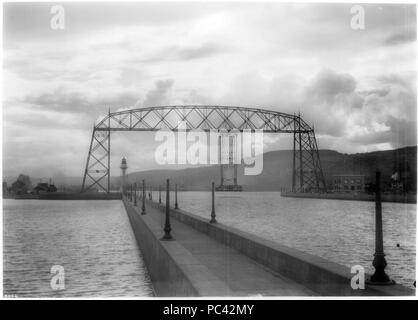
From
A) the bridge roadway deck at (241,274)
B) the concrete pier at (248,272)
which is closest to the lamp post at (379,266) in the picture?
the concrete pier at (248,272)

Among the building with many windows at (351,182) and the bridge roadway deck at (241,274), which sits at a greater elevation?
the building with many windows at (351,182)

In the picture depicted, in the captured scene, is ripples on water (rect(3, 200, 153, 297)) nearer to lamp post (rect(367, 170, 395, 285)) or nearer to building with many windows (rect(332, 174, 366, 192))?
lamp post (rect(367, 170, 395, 285))

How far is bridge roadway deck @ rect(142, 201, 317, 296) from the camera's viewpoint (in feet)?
27.7

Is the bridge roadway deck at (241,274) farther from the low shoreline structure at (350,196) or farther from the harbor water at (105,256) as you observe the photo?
the low shoreline structure at (350,196)

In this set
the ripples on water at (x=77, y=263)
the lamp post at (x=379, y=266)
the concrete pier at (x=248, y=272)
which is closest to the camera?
the lamp post at (x=379, y=266)

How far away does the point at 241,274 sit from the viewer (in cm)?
998

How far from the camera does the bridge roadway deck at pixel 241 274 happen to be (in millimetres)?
8430

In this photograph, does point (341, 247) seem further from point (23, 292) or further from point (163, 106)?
point (163, 106)

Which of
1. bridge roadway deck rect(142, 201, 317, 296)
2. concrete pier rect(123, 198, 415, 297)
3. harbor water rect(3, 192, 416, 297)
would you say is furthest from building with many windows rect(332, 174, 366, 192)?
concrete pier rect(123, 198, 415, 297)

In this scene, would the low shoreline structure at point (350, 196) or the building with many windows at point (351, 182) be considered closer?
the low shoreline structure at point (350, 196)

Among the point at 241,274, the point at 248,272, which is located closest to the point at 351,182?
the point at 248,272

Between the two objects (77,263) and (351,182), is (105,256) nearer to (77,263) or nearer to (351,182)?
(77,263)

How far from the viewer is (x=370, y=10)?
29.8 feet
